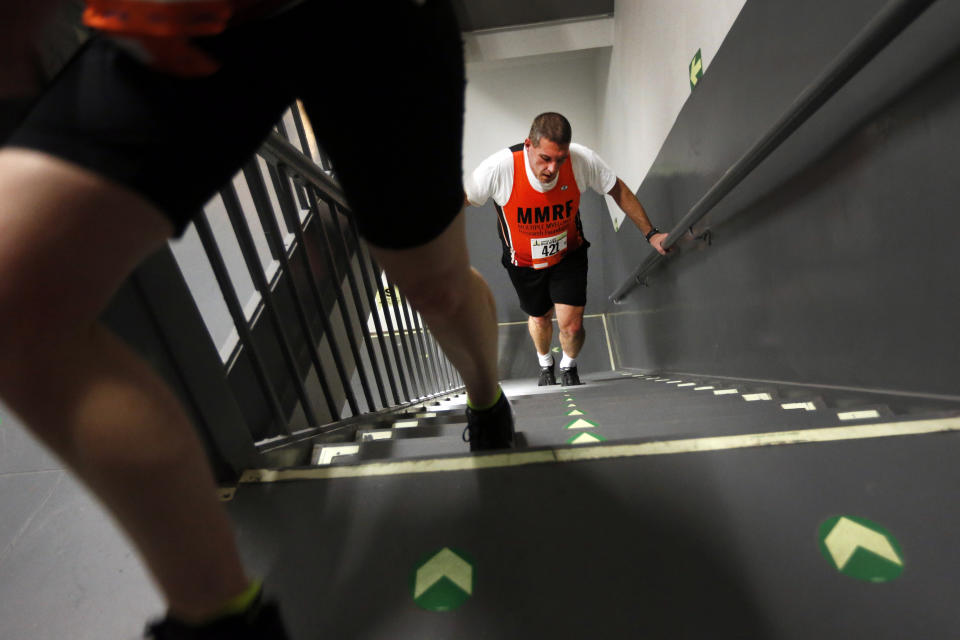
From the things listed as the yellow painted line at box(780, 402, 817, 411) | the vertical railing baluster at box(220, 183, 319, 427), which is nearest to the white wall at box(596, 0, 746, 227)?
the yellow painted line at box(780, 402, 817, 411)

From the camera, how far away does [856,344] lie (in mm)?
1246

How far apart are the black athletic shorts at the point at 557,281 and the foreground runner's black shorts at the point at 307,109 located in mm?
2360

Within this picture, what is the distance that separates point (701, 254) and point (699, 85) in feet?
2.40

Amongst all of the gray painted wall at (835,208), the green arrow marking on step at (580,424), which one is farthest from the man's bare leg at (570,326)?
the green arrow marking on step at (580,424)

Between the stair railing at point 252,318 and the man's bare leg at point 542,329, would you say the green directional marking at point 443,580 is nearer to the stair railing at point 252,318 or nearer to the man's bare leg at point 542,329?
the stair railing at point 252,318

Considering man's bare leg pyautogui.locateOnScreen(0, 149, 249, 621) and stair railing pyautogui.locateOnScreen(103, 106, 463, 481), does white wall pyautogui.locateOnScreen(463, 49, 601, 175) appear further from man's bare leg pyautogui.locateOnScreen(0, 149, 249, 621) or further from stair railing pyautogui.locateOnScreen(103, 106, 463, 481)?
man's bare leg pyautogui.locateOnScreen(0, 149, 249, 621)

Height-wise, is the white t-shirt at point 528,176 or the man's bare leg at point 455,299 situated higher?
the white t-shirt at point 528,176

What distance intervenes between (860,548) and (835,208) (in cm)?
97

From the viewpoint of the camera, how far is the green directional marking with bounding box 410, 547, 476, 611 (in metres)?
0.61

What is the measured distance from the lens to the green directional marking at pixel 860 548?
0.59m

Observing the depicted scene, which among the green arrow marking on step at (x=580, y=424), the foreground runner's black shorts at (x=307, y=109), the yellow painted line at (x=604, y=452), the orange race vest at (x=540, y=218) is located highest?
the orange race vest at (x=540, y=218)

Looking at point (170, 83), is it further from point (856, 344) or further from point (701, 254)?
point (701, 254)

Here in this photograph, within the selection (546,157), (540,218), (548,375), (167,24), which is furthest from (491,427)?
(548,375)

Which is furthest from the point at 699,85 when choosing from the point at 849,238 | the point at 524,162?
the point at 849,238
